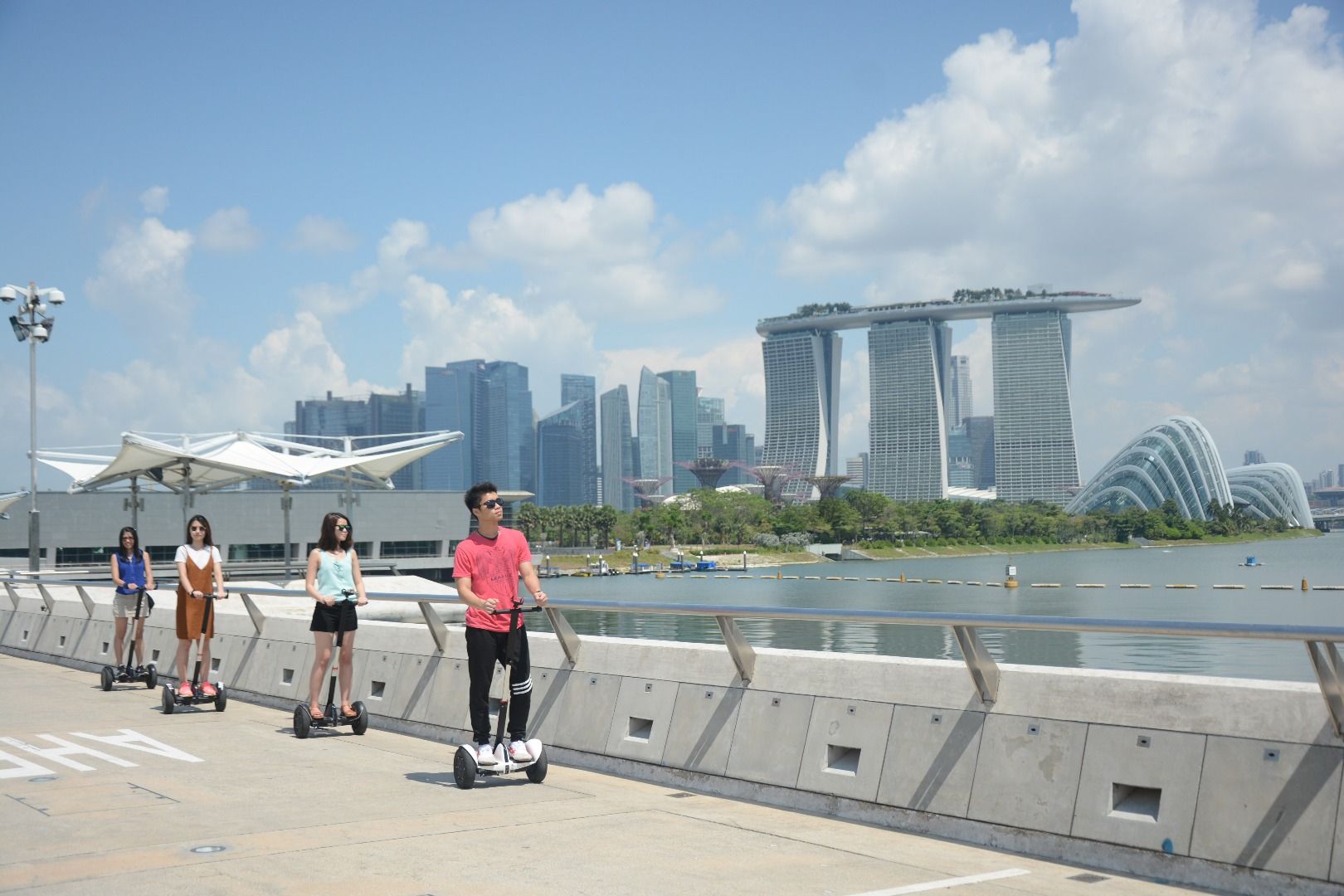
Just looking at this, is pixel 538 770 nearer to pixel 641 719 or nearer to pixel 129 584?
pixel 641 719

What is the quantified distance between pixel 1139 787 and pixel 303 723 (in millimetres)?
8672

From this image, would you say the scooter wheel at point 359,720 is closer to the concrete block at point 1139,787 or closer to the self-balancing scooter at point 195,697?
the self-balancing scooter at point 195,697

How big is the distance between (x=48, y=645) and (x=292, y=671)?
10504 mm

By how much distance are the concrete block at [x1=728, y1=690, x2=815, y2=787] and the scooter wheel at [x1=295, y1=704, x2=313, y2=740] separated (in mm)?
5232

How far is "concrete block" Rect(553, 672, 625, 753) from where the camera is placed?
36.8ft

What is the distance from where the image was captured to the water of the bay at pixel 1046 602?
35844mm

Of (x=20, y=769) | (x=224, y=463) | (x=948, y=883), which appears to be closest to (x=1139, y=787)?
(x=948, y=883)

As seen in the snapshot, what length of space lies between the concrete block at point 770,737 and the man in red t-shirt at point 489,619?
174 centimetres

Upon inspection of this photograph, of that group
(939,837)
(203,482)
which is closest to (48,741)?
(939,837)

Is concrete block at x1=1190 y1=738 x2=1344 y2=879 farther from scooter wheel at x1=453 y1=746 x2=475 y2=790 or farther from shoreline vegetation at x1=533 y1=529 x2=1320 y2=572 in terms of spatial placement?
shoreline vegetation at x1=533 y1=529 x2=1320 y2=572

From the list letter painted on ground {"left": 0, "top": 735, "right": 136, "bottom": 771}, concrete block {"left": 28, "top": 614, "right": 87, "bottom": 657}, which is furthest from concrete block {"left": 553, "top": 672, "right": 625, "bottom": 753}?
concrete block {"left": 28, "top": 614, "right": 87, "bottom": 657}

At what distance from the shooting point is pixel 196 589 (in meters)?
15.8

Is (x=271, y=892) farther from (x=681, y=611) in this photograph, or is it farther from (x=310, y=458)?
(x=310, y=458)

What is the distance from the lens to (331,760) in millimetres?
11688
